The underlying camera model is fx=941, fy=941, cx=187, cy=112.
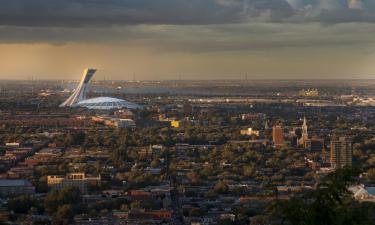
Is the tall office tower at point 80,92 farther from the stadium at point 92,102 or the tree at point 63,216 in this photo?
the tree at point 63,216

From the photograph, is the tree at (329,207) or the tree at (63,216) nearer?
the tree at (329,207)

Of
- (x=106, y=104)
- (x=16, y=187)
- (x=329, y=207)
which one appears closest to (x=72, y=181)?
(x=16, y=187)

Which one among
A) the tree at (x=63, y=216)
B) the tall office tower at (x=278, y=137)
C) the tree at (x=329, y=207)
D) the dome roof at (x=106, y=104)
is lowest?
the tall office tower at (x=278, y=137)

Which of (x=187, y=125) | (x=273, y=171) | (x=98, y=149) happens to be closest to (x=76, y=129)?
(x=187, y=125)

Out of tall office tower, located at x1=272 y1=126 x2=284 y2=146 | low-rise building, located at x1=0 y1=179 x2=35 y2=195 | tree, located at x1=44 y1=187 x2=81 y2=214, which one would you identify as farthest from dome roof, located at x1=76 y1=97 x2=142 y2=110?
tree, located at x1=44 y1=187 x2=81 y2=214

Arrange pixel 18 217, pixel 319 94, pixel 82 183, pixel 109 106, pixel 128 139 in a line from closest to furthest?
pixel 18 217 < pixel 82 183 < pixel 128 139 < pixel 109 106 < pixel 319 94

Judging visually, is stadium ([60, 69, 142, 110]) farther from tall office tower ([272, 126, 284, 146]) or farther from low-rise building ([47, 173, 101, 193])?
low-rise building ([47, 173, 101, 193])

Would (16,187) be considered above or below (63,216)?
below

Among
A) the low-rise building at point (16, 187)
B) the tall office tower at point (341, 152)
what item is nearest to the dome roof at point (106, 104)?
the tall office tower at point (341, 152)

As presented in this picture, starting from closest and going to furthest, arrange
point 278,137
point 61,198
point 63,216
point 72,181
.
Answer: point 63,216 → point 61,198 → point 72,181 → point 278,137

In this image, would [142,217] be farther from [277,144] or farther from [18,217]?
[277,144]

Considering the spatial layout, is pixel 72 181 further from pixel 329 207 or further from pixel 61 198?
pixel 329 207
